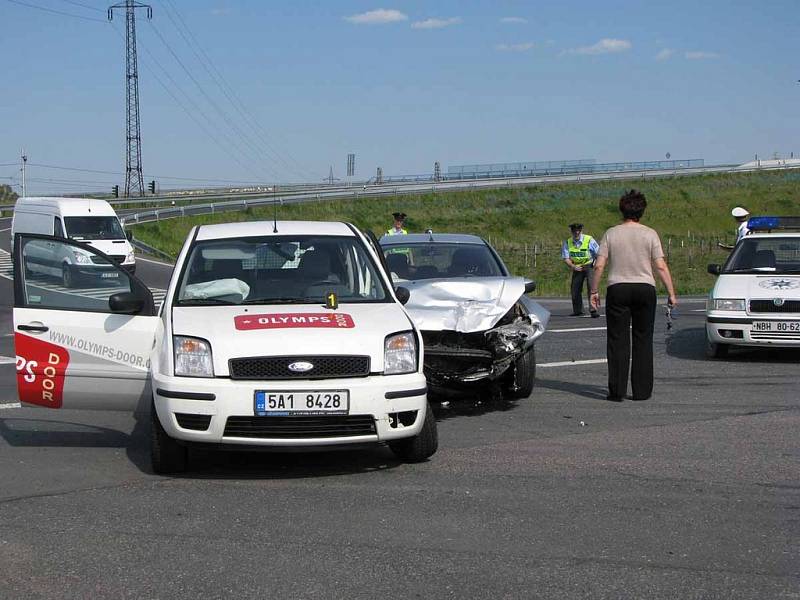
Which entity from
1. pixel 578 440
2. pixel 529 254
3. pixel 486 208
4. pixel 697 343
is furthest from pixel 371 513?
pixel 486 208

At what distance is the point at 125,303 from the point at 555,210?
65.8m

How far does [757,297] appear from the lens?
12.7m

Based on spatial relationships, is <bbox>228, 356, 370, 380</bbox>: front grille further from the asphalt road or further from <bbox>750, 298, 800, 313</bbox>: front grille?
<bbox>750, 298, 800, 313</bbox>: front grille

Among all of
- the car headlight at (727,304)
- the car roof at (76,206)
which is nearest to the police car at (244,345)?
the car headlight at (727,304)

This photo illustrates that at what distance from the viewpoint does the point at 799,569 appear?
201 inches

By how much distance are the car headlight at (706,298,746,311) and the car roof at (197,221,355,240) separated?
569cm

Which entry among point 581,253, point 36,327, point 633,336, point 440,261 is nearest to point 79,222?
point 581,253

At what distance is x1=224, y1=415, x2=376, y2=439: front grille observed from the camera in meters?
6.73

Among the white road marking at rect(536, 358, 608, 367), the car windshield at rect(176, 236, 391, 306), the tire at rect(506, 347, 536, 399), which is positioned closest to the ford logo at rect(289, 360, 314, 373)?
the car windshield at rect(176, 236, 391, 306)

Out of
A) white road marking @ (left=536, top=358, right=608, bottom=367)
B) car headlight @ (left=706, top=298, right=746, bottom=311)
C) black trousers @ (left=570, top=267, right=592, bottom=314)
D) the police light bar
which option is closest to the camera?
car headlight @ (left=706, top=298, right=746, bottom=311)

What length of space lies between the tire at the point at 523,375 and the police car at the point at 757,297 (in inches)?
139

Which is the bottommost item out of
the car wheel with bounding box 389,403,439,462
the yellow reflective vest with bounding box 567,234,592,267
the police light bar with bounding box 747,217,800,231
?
the car wheel with bounding box 389,403,439,462

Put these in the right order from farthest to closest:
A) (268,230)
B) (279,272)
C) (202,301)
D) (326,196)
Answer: (326,196)
(268,230)
(279,272)
(202,301)

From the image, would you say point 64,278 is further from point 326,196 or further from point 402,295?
point 326,196
